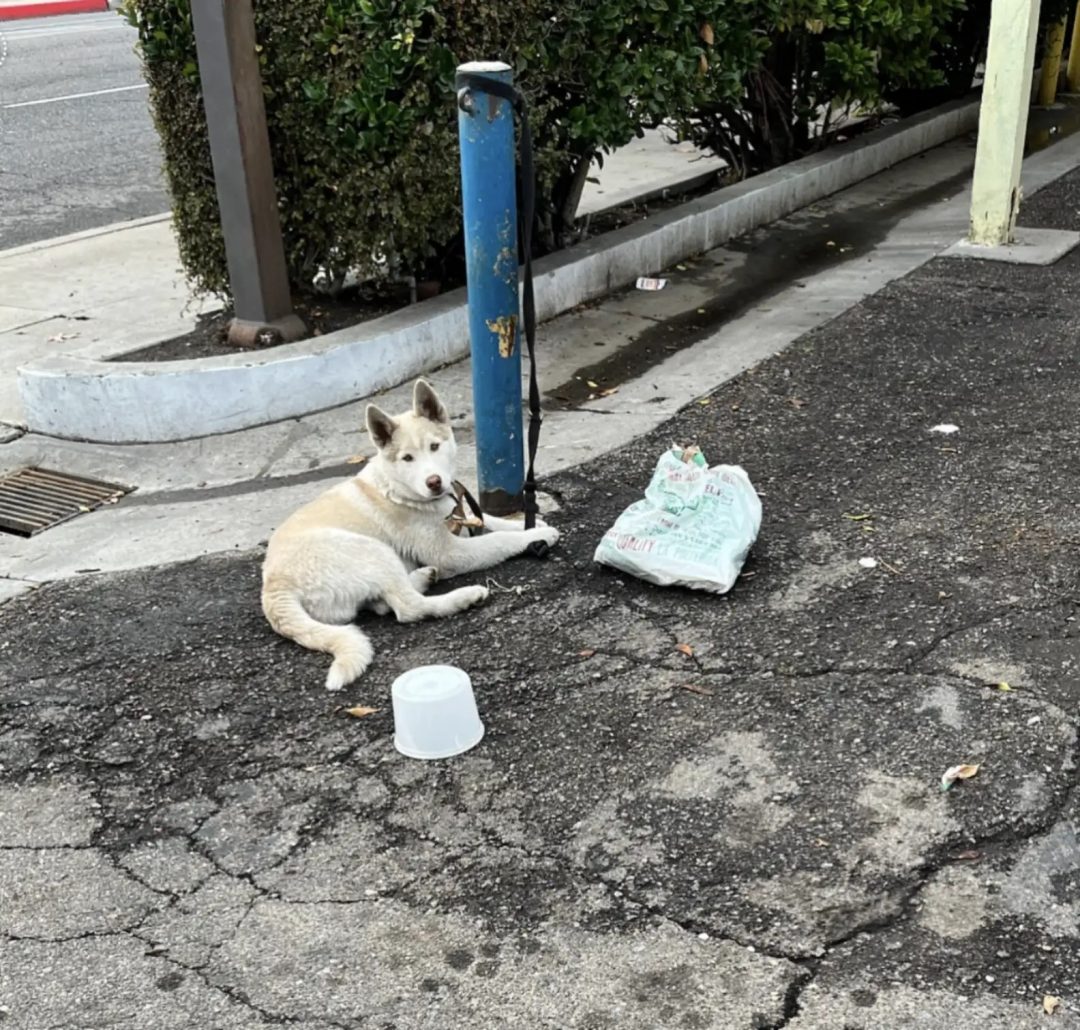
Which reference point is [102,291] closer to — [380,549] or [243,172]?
[243,172]

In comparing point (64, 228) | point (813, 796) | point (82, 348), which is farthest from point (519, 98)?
point (64, 228)

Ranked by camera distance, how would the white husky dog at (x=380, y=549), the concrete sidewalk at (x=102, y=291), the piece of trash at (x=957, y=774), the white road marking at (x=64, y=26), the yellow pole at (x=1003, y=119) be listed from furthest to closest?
the white road marking at (x=64, y=26)
the yellow pole at (x=1003, y=119)
the concrete sidewalk at (x=102, y=291)
the white husky dog at (x=380, y=549)
the piece of trash at (x=957, y=774)

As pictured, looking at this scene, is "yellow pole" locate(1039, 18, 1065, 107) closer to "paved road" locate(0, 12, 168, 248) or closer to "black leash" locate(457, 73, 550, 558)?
"paved road" locate(0, 12, 168, 248)

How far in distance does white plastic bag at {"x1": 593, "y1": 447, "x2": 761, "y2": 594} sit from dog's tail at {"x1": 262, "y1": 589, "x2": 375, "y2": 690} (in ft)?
3.16

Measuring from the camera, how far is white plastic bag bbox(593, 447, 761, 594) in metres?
4.47

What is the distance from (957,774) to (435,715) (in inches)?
55.2

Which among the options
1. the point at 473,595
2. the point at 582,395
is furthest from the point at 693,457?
the point at 582,395

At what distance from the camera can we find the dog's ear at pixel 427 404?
14.7ft

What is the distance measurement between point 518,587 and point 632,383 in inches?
87.0

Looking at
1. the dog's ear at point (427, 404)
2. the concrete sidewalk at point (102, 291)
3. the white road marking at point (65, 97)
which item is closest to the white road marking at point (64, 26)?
the white road marking at point (65, 97)

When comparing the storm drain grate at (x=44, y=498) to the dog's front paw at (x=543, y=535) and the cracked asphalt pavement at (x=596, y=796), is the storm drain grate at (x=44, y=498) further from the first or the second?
the dog's front paw at (x=543, y=535)

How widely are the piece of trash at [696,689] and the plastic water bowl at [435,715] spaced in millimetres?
643

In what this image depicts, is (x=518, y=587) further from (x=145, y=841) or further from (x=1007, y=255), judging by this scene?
(x=1007, y=255)

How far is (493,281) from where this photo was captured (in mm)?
4781
